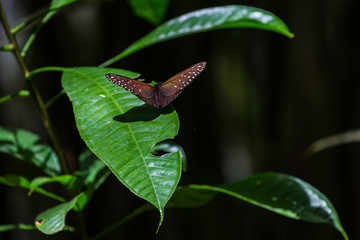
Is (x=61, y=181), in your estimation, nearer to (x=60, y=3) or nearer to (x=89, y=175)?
(x=89, y=175)

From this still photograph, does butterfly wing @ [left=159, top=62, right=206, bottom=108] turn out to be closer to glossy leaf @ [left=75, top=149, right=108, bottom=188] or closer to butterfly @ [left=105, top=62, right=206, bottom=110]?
butterfly @ [left=105, top=62, right=206, bottom=110]

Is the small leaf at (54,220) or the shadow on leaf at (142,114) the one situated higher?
the shadow on leaf at (142,114)

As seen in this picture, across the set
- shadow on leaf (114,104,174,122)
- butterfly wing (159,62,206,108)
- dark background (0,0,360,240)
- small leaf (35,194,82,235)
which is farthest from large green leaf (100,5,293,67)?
dark background (0,0,360,240)

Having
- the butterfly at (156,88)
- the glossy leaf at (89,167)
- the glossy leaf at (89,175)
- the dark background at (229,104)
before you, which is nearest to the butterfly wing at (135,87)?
the butterfly at (156,88)

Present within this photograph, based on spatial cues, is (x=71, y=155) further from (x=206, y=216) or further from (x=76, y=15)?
(x=206, y=216)

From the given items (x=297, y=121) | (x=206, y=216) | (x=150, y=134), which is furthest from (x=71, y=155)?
(x=150, y=134)

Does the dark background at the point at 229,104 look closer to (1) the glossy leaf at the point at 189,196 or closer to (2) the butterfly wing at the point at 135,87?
(1) the glossy leaf at the point at 189,196

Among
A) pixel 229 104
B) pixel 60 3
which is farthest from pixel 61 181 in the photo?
pixel 229 104
